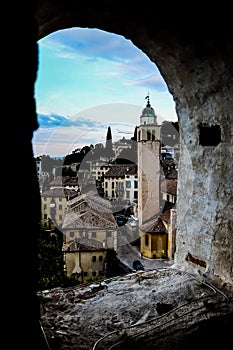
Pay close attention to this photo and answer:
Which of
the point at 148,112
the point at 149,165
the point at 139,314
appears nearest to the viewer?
the point at 139,314

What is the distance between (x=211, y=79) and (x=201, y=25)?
25 cm

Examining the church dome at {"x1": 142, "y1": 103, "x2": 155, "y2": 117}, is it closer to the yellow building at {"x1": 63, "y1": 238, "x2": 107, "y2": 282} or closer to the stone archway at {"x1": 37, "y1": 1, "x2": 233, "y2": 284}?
the yellow building at {"x1": 63, "y1": 238, "x2": 107, "y2": 282}

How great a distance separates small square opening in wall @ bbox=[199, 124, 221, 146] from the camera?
1828mm

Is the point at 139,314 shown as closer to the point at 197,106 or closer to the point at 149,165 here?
the point at 197,106

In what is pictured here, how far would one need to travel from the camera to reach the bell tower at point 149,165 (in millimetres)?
16031

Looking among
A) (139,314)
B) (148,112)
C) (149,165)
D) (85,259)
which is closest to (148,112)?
(148,112)

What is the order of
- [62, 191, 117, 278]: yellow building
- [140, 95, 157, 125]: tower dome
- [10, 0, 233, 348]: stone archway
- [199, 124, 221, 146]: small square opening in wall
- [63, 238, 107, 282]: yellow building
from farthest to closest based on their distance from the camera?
[140, 95, 157, 125]: tower dome < [62, 191, 117, 278]: yellow building < [63, 238, 107, 282]: yellow building < [199, 124, 221, 146]: small square opening in wall < [10, 0, 233, 348]: stone archway

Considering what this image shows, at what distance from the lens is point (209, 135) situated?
1878 millimetres

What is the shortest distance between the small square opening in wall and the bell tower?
13.9m

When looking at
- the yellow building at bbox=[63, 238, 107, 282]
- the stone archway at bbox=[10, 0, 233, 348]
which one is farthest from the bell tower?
the stone archway at bbox=[10, 0, 233, 348]

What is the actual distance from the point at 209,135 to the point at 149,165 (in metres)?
14.5

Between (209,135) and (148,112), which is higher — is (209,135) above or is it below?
below

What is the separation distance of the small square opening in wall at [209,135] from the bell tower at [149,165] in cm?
1388

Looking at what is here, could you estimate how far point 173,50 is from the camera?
1800 millimetres
